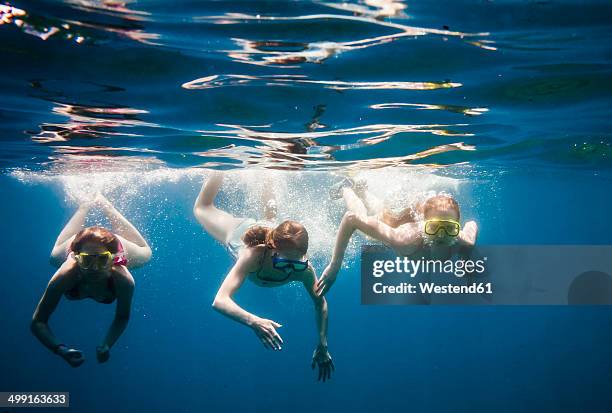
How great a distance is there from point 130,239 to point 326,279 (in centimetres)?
596

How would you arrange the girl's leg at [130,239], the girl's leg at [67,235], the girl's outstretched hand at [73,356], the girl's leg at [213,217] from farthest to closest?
the girl's leg at [213,217] < the girl's leg at [130,239] < the girl's leg at [67,235] < the girl's outstretched hand at [73,356]

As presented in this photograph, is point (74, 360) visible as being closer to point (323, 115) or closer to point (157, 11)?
point (157, 11)

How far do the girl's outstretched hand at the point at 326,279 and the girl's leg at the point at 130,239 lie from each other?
4.82 m

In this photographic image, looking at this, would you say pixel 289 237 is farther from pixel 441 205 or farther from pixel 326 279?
pixel 441 205

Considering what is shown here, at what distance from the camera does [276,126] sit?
1109 centimetres

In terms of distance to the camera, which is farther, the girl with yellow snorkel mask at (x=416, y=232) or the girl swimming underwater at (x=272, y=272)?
the girl with yellow snorkel mask at (x=416, y=232)

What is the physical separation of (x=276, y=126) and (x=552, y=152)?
10.9 meters

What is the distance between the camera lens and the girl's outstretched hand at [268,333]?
5914 millimetres

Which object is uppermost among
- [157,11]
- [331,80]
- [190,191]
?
[190,191]

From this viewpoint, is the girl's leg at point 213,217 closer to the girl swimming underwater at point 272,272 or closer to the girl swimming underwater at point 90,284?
the girl swimming underwater at point 272,272

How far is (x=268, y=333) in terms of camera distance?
6023 millimetres

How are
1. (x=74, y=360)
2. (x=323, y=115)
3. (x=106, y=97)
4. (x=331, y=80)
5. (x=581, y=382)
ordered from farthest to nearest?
(x=581, y=382) → (x=323, y=115) → (x=106, y=97) → (x=331, y=80) → (x=74, y=360)

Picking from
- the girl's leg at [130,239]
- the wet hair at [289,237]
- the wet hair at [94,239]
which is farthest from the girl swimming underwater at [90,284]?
the wet hair at [289,237]

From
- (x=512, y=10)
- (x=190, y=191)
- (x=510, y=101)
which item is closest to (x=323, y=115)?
(x=510, y=101)
